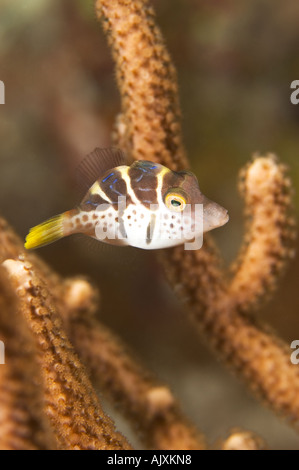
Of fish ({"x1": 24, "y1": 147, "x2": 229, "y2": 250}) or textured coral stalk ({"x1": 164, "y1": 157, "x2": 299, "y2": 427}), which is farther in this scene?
textured coral stalk ({"x1": 164, "y1": 157, "x2": 299, "y2": 427})

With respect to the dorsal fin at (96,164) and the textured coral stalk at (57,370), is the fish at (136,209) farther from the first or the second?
the textured coral stalk at (57,370)

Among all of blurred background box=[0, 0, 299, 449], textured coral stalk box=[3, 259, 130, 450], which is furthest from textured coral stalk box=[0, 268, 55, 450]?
blurred background box=[0, 0, 299, 449]

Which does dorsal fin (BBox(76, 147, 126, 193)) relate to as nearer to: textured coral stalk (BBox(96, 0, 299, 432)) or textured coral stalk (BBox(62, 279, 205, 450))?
textured coral stalk (BBox(96, 0, 299, 432))

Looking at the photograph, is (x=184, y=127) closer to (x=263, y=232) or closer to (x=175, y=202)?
(x=263, y=232)

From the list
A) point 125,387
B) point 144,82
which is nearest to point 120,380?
point 125,387

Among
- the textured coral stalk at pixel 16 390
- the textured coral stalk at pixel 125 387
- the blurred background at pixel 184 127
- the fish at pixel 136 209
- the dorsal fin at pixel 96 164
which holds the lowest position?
the textured coral stalk at pixel 16 390

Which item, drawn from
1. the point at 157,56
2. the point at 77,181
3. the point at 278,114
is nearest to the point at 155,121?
the point at 157,56

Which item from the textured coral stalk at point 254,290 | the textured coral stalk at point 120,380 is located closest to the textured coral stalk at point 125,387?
the textured coral stalk at point 120,380
